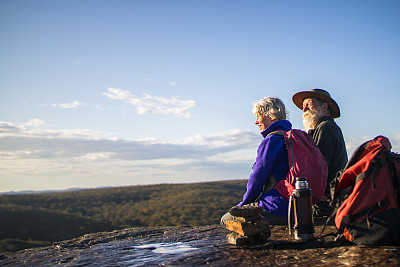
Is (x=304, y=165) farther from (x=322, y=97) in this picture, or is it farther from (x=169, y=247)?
(x=322, y=97)

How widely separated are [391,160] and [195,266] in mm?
2287

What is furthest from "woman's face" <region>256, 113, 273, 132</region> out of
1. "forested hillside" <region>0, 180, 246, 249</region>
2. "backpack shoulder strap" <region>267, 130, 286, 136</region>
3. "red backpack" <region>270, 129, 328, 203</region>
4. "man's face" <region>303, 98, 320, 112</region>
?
"forested hillside" <region>0, 180, 246, 249</region>

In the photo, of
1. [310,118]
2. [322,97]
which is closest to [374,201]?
[310,118]

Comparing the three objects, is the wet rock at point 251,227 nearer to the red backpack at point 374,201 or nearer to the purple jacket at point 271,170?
the purple jacket at point 271,170

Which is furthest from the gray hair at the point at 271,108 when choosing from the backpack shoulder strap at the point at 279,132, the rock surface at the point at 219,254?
the rock surface at the point at 219,254

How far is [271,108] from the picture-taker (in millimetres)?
5277

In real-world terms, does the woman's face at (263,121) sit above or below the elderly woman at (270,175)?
above

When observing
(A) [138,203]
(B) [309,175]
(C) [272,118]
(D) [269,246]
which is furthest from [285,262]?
(A) [138,203]

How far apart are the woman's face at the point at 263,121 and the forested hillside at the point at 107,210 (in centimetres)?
1314

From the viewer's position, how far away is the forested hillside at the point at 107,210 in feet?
58.0

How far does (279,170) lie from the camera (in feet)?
15.1

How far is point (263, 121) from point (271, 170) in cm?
100

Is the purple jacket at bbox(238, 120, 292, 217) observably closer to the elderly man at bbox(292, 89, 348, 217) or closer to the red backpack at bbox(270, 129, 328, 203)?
the red backpack at bbox(270, 129, 328, 203)

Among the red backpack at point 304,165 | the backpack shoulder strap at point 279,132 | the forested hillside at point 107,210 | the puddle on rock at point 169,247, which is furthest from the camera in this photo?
the forested hillside at point 107,210
